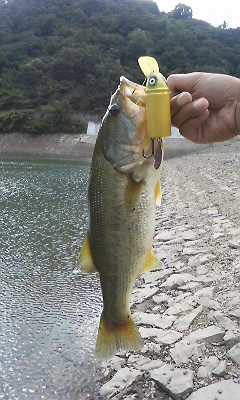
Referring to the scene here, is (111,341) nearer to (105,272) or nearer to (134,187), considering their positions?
(105,272)

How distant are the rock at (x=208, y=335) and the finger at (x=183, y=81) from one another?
3.01 metres

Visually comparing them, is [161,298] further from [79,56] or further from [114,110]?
[79,56]

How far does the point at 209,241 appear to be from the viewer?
31.7ft

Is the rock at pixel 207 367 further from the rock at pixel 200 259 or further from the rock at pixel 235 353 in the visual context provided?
the rock at pixel 200 259

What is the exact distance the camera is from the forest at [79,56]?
75.2 metres

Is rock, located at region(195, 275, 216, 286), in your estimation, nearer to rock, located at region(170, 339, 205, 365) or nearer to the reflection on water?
the reflection on water

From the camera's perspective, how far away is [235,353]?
480 centimetres

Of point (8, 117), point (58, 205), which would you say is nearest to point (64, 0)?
point (8, 117)

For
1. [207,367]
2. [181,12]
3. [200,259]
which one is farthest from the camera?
[181,12]

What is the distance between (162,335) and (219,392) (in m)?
1.51

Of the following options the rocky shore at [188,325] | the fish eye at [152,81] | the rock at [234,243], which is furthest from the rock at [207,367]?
the rock at [234,243]

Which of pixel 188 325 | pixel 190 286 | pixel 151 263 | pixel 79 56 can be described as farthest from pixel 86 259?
pixel 79 56

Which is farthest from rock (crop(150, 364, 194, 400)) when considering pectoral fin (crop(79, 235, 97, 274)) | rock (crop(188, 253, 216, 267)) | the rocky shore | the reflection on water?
rock (crop(188, 253, 216, 267))

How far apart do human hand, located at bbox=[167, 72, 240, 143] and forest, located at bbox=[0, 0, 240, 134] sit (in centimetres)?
6556
